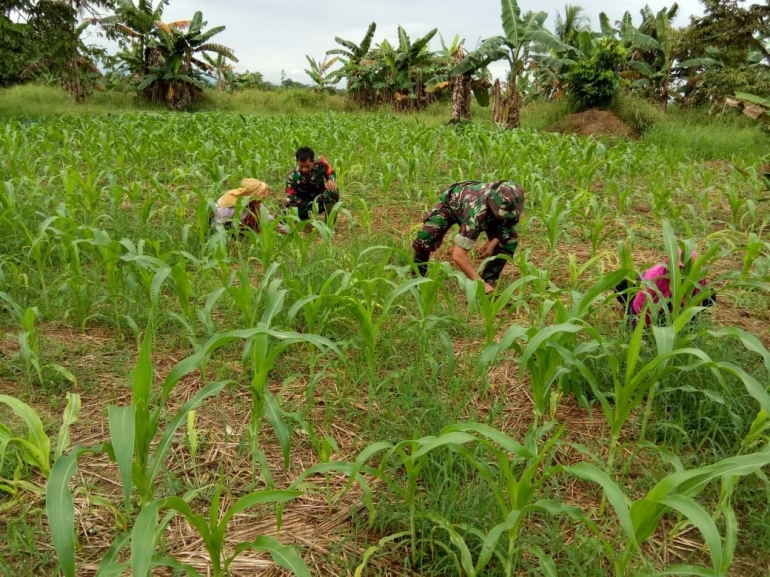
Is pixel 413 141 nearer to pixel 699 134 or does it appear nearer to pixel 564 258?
pixel 564 258

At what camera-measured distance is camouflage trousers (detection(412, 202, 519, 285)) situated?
363cm

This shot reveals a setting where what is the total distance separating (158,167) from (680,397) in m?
6.66

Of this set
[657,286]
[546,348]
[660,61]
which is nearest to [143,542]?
[546,348]

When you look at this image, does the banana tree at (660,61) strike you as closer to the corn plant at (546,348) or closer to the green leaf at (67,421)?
the corn plant at (546,348)

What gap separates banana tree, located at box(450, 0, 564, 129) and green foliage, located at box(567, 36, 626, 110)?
133cm

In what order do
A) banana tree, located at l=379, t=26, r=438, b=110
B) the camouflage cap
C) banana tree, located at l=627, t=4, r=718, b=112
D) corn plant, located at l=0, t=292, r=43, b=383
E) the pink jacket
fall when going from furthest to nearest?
1. banana tree, located at l=379, t=26, r=438, b=110
2. banana tree, located at l=627, t=4, r=718, b=112
3. the camouflage cap
4. the pink jacket
5. corn plant, located at l=0, t=292, r=43, b=383

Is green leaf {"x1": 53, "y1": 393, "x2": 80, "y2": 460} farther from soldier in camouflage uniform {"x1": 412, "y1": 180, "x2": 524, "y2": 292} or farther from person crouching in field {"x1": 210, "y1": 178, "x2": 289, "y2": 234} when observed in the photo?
person crouching in field {"x1": 210, "y1": 178, "x2": 289, "y2": 234}

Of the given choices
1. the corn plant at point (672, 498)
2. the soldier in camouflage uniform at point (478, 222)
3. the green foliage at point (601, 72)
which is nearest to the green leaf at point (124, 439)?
the corn plant at point (672, 498)

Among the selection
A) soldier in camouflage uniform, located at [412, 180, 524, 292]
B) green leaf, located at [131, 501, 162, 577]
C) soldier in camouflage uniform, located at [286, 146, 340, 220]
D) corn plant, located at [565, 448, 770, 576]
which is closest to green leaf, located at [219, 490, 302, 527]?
green leaf, located at [131, 501, 162, 577]

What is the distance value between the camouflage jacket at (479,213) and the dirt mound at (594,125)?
11.1m

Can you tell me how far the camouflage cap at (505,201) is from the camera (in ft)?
10.8

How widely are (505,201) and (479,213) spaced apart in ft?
0.59

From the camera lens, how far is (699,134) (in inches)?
448

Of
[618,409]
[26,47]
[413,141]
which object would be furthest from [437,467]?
[26,47]
